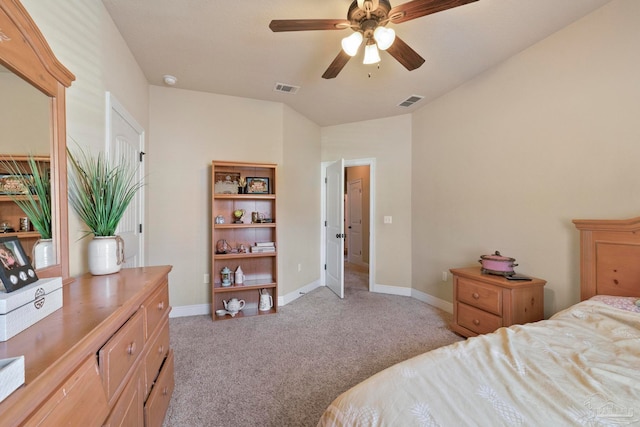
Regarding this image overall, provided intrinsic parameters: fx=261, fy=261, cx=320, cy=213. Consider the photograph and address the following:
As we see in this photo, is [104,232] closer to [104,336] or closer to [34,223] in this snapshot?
[34,223]

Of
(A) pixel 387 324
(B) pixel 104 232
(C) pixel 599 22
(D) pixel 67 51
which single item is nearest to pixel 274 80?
(D) pixel 67 51

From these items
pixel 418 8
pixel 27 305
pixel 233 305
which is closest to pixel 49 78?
pixel 27 305

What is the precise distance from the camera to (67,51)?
4.64 feet

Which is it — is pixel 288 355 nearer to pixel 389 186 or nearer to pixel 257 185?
pixel 257 185

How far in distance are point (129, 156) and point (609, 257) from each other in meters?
3.87

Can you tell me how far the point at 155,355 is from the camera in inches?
54.7

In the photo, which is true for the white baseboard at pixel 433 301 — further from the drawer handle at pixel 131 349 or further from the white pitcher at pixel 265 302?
the drawer handle at pixel 131 349

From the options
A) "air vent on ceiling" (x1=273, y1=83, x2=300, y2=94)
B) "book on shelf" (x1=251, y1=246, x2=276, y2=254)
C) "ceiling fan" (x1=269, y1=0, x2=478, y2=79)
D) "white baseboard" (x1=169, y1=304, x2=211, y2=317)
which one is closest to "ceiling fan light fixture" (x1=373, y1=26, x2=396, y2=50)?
"ceiling fan" (x1=269, y1=0, x2=478, y2=79)

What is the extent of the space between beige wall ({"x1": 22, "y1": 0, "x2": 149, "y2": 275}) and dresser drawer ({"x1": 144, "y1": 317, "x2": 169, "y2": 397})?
0.58 meters

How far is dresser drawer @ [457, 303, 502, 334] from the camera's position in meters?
2.22

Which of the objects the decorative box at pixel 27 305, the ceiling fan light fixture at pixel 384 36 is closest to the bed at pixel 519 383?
the decorative box at pixel 27 305

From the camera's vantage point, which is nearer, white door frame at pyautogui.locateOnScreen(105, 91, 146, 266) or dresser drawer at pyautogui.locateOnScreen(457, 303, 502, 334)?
white door frame at pyautogui.locateOnScreen(105, 91, 146, 266)

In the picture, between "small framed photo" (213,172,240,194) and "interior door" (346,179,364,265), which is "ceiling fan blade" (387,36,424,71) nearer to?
"small framed photo" (213,172,240,194)

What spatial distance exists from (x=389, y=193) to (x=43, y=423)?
389 cm
